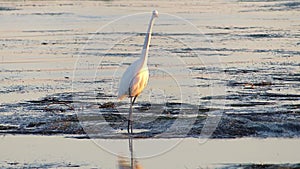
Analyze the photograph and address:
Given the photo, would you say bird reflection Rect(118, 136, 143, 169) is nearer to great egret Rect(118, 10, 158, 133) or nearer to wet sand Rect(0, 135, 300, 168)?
wet sand Rect(0, 135, 300, 168)

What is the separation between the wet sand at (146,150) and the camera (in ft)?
36.4

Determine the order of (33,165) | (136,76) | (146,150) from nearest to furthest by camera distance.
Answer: (33,165)
(146,150)
(136,76)

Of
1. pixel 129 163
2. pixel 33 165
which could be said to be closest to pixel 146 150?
pixel 129 163

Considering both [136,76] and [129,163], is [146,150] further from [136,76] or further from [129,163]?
[136,76]

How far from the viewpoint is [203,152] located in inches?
466

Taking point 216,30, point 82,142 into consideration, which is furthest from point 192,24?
point 82,142

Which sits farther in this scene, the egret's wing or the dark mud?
the egret's wing

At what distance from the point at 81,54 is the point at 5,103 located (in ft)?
29.5

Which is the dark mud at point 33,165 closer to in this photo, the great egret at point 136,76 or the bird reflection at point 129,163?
the bird reflection at point 129,163

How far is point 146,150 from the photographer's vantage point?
12156mm

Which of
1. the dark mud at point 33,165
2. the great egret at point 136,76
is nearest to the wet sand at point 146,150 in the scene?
the dark mud at point 33,165

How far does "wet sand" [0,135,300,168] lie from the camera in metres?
11.1

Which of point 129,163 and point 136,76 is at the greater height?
point 136,76

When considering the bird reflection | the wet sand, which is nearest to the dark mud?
the wet sand
